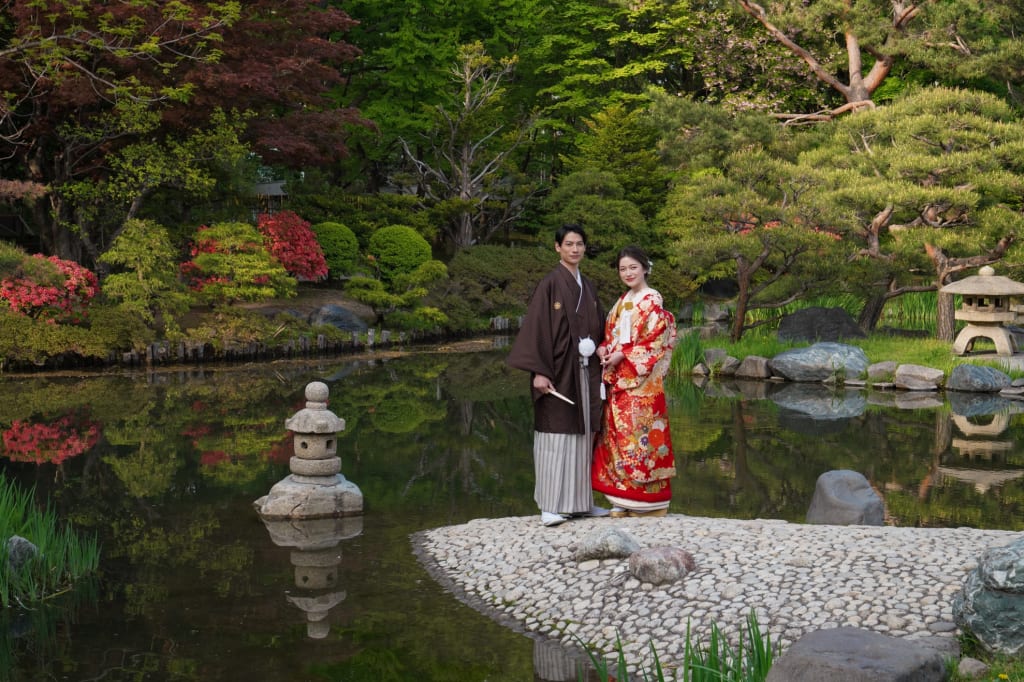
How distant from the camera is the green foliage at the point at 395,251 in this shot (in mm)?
19938

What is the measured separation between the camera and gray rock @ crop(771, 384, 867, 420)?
11883 mm

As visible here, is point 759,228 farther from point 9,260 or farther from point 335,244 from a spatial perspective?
point 9,260

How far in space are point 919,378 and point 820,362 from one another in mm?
1296

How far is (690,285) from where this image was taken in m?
21.6

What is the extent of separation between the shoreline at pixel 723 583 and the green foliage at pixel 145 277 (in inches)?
414

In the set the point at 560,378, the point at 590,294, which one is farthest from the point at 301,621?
the point at 590,294

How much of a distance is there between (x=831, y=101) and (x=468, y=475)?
1916cm

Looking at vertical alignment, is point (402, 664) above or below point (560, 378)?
below

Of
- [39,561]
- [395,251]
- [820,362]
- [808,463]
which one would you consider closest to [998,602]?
[39,561]

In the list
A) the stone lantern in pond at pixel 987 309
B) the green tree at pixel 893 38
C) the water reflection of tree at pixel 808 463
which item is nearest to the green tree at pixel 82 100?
the water reflection of tree at pixel 808 463

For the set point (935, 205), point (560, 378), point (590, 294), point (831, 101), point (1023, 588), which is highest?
point (831, 101)

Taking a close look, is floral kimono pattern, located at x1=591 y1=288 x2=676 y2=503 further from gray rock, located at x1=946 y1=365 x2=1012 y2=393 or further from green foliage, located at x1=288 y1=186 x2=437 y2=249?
green foliage, located at x1=288 y1=186 x2=437 y2=249

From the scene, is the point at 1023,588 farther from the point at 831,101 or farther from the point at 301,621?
the point at 831,101

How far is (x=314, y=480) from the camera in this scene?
737cm
